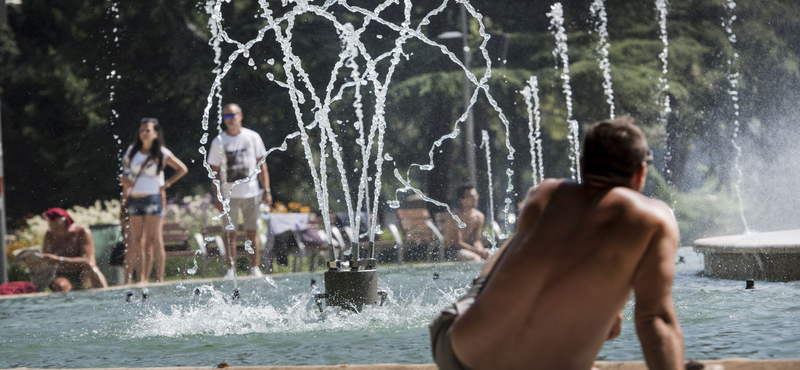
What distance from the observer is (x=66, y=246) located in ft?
31.0

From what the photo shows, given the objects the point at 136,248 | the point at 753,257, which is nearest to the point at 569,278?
the point at 753,257

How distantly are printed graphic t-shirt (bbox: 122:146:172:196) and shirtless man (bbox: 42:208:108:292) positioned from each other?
64 cm

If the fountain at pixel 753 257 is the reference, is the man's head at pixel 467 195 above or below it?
above

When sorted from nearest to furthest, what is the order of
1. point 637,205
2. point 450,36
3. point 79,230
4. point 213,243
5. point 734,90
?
point 637,205, point 79,230, point 213,243, point 450,36, point 734,90

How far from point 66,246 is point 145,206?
0.80 m

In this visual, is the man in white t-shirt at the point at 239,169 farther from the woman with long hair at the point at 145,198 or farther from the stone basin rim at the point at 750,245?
the stone basin rim at the point at 750,245

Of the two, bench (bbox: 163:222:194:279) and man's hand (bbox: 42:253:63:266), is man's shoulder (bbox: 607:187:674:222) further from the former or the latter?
bench (bbox: 163:222:194:279)

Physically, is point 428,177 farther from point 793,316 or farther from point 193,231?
point 793,316

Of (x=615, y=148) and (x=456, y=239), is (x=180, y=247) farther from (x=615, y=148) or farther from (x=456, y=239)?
(x=615, y=148)

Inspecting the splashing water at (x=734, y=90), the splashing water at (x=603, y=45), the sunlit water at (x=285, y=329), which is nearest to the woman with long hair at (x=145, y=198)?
the sunlit water at (x=285, y=329)

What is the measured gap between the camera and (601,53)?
762 inches

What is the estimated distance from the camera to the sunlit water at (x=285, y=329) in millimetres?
4516

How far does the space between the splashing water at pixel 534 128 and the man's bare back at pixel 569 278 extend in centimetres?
1645

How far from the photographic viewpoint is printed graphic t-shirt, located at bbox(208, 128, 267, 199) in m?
10.0
